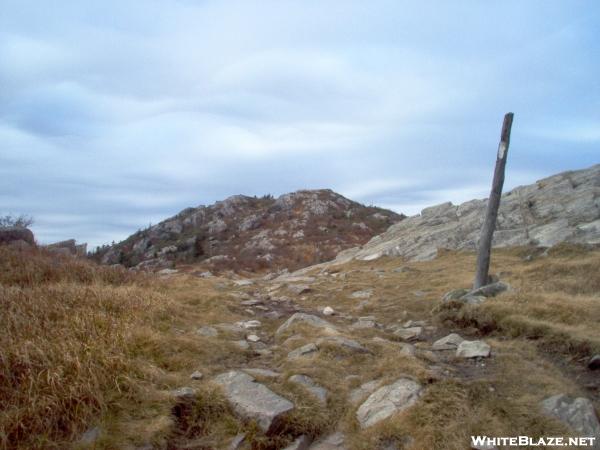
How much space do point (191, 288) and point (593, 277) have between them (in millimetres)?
10610

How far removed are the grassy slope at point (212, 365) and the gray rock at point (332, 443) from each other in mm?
113

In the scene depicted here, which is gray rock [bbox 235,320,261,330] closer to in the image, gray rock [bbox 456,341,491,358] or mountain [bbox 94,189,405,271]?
gray rock [bbox 456,341,491,358]

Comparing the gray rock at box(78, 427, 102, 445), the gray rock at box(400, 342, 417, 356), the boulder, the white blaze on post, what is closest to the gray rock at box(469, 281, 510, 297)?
the white blaze on post

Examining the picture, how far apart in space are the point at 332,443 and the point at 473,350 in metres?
3.33

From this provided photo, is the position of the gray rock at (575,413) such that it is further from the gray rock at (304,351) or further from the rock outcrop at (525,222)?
the rock outcrop at (525,222)

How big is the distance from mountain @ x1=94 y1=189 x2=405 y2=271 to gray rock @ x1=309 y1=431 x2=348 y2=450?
24030mm

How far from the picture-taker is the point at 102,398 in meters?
4.58

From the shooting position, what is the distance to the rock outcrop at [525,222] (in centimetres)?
1705

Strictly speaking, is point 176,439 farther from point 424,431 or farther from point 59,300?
point 59,300

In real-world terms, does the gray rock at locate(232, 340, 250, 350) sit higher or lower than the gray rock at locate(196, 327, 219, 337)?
lower

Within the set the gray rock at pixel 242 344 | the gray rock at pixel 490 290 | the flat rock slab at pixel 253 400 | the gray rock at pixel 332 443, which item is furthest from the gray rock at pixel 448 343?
the flat rock slab at pixel 253 400

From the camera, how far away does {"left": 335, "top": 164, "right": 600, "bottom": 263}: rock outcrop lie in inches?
671

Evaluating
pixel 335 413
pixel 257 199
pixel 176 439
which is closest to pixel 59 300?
pixel 176 439

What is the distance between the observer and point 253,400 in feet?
16.4
